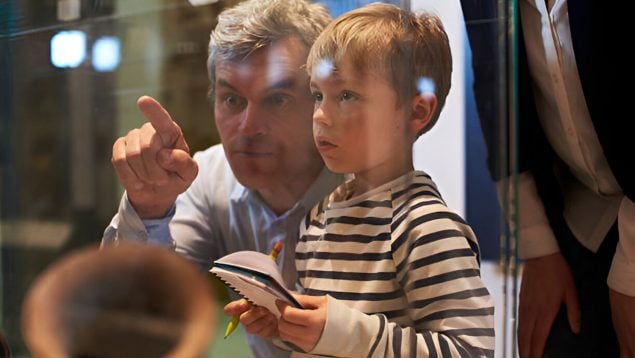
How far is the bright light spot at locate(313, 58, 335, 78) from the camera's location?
779mm

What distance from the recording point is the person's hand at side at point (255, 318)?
0.75 metres

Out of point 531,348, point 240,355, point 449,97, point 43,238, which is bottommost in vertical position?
point 531,348

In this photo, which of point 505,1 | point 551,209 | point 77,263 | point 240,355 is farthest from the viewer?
point 551,209

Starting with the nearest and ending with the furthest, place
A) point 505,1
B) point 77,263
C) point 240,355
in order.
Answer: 1. point 77,263
2. point 240,355
3. point 505,1

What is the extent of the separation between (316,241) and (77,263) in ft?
0.80

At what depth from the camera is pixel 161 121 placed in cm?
76

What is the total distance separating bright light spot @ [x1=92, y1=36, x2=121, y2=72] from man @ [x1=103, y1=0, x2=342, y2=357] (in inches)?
2.8

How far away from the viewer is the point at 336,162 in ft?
2.59

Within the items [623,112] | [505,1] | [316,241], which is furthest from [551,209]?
[316,241]

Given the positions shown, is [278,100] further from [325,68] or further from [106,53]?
[106,53]

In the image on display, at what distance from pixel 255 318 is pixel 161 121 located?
0.22 m

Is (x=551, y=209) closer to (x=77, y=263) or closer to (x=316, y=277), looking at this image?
(x=316, y=277)

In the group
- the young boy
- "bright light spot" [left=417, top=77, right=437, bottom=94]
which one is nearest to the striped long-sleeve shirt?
the young boy

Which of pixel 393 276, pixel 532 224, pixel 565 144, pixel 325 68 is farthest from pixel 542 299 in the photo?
pixel 325 68
